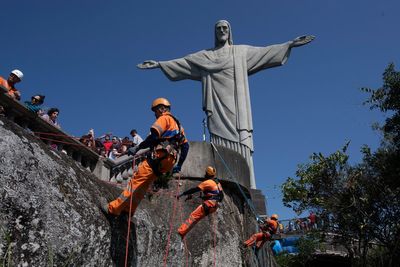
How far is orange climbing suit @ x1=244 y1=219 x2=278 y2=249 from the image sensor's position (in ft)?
29.6

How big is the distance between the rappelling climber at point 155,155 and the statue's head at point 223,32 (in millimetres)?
13001

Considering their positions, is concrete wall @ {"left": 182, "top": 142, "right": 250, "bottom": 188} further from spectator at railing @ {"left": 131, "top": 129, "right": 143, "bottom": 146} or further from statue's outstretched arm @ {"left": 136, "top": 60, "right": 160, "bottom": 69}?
statue's outstretched arm @ {"left": 136, "top": 60, "right": 160, "bottom": 69}

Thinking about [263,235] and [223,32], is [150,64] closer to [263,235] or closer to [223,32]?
[223,32]

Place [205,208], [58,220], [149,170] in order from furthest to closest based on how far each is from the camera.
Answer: [205,208] < [149,170] < [58,220]

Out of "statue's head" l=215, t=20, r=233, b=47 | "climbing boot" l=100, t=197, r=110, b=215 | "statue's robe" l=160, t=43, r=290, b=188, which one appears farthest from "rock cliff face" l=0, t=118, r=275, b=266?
"statue's head" l=215, t=20, r=233, b=47

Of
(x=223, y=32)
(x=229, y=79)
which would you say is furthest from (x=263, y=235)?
(x=223, y=32)

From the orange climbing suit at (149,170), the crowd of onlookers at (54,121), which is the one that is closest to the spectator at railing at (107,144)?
the crowd of onlookers at (54,121)

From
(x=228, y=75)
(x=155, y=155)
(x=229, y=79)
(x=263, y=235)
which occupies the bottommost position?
(x=155, y=155)

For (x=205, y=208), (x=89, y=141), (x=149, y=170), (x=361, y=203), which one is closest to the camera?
(x=149, y=170)

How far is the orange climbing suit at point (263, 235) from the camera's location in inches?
356

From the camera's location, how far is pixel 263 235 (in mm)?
9266

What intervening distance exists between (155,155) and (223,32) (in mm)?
13636

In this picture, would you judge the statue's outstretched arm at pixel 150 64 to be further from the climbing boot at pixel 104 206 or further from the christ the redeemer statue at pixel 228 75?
the climbing boot at pixel 104 206

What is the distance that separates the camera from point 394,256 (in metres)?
14.6
